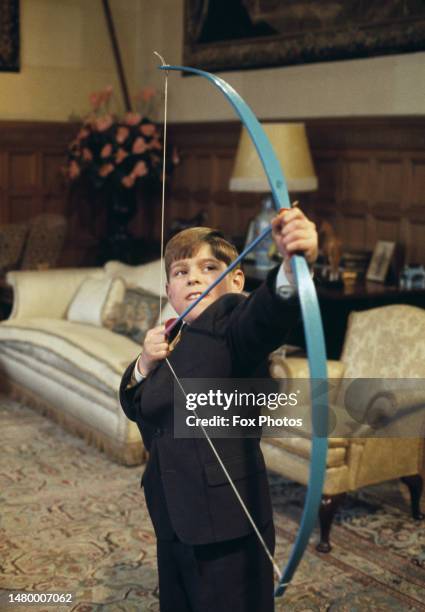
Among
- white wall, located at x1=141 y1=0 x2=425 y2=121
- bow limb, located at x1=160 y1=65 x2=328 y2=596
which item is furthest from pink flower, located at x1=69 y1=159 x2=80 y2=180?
bow limb, located at x1=160 y1=65 x2=328 y2=596

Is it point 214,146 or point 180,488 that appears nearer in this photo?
point 180,488

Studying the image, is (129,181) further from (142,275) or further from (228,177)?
(142,275)

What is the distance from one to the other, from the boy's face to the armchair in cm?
159

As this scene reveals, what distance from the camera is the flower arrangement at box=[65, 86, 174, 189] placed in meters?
5.92

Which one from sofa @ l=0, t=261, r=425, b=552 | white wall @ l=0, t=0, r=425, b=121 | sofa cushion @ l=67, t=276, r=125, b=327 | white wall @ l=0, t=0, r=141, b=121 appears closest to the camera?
sofa @ l=0, t=261, r=425, b=552

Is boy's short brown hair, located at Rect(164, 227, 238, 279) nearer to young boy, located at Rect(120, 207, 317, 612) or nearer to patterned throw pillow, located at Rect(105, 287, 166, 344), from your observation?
young boy, located at Rect(120, 207, 317, 612)

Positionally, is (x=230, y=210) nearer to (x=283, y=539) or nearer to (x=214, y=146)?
(x=214, y=146)

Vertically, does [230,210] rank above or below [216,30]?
below

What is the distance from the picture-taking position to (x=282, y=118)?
5.28 metres

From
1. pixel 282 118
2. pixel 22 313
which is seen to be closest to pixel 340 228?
pixel 282 118

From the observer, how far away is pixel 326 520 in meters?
3.12

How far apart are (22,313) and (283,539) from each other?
2.46 m

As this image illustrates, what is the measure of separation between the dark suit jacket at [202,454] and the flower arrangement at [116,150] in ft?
14.1

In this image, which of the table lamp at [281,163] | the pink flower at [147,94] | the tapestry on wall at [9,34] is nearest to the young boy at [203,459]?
the table lamp at [281,163]
